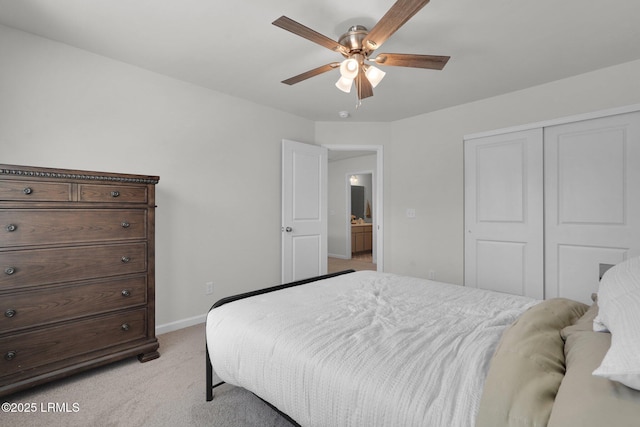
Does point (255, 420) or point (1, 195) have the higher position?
point (1, 195)

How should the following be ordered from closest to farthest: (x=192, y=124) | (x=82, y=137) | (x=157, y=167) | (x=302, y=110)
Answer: (x=82, y=137)
(x=157, y=167)
(x=192, y=124)
(x=302, y=110)

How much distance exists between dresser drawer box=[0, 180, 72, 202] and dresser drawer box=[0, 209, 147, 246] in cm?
8

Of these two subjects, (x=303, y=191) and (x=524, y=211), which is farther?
(x=303, y=191)

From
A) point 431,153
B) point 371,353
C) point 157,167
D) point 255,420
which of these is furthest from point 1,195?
point 431,153

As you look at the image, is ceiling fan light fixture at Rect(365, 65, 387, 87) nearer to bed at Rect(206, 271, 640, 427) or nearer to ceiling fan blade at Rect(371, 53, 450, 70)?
ceiling fan blade at Rect(371, 53, 450, 70)

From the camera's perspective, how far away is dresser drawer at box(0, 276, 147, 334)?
71.9 inches

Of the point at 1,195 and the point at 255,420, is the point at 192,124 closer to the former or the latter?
the point at 1,195

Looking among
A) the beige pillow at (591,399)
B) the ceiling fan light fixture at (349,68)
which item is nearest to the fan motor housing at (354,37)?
the ceiling fan light fixture at (349,68)

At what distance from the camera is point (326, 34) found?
2.25 m

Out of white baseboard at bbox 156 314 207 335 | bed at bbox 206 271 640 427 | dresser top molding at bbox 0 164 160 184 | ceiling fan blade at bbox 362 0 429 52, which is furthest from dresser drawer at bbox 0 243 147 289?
ceiling fan blade at bbox 362 0 429 52

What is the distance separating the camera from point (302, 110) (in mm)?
3918

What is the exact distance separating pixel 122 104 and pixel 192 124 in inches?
24.4

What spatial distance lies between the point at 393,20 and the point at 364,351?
1.68 metres

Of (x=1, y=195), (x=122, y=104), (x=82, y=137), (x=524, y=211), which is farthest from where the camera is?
(x=524, y=211)
